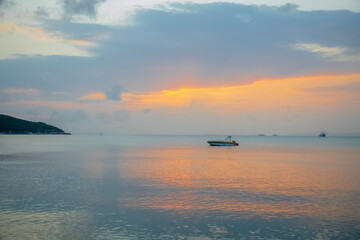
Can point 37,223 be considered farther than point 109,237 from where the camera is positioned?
Yes

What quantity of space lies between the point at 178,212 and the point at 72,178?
960 inches

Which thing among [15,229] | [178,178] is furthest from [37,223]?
[178,178]

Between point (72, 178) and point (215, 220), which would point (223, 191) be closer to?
point (215, 220)

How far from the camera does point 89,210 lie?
87.5 ft

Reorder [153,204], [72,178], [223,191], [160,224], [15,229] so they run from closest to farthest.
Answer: [15,229] → [160,224] → [153,204] → [223,191] → [72,178]

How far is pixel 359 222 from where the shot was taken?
23.6m

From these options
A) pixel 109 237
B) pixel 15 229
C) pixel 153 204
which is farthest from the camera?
pixel 153 204

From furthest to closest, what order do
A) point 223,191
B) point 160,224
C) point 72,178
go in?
1. point 72,178
2. point 223,191
3. point 160,224

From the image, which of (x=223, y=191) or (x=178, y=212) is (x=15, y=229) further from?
(x=223, y=191)

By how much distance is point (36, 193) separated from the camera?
33438 mm

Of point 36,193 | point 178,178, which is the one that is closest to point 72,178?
point 36,193

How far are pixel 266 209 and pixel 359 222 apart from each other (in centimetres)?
701

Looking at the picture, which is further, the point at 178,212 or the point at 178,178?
the point at 178,178

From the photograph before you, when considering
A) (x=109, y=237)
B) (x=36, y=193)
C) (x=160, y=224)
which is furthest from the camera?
(x=36, y=193)
